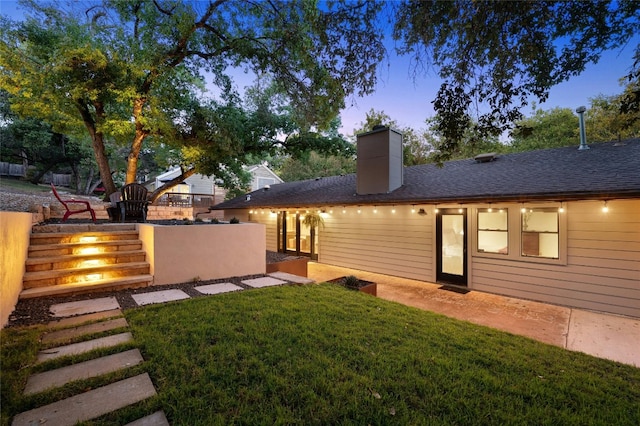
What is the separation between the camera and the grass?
1.73 metres

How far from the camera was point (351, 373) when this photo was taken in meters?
2.14

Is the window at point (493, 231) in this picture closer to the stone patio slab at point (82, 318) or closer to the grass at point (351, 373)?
the grass at point (351, 373)

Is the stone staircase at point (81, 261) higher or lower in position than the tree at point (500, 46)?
lower

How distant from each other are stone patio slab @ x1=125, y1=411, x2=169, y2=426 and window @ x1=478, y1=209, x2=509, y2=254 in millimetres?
→ 6618

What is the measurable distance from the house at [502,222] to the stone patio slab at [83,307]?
597 centimetres

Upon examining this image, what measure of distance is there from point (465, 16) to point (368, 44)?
1.07 meters

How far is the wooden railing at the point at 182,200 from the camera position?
54.5 ft

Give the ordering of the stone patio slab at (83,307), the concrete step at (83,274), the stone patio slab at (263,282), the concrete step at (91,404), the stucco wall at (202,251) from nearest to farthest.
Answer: the concrete step at (91,404) → the stone patio slab at (83,307) → the concrete step at (83,274) → the stucco wall at (202,251) → the stone patio slab at (263,282)

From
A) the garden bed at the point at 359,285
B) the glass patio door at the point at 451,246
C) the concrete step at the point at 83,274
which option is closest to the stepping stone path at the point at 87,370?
the concrete step at the point at 83,274

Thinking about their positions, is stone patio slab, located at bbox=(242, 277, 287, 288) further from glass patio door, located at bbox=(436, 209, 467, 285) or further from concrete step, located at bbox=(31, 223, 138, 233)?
glass patio door, located at bbox=(436, 209, 467, 285)

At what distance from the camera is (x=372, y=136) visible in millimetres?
8695

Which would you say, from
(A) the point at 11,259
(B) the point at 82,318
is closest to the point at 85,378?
(B) the point at 82,318

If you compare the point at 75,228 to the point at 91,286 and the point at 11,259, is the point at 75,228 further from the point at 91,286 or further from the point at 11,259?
the point at 11,259

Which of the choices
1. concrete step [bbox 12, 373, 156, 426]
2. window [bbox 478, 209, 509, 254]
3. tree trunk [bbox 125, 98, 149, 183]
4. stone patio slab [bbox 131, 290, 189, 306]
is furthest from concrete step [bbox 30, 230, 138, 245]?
window [bbox 478, 209, 509, 254]
